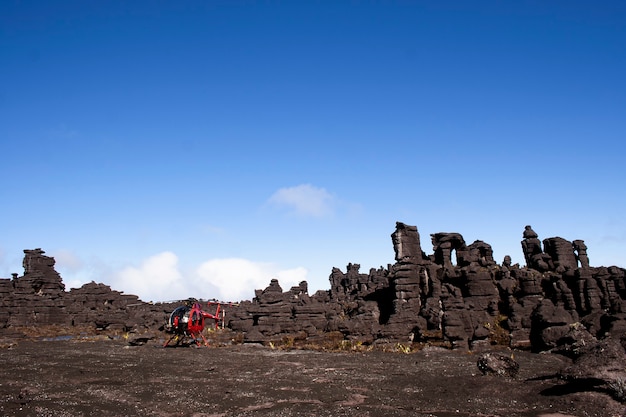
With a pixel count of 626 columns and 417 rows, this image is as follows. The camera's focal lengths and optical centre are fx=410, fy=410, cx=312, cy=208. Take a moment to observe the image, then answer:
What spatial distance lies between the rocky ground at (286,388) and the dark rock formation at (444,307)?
653cm

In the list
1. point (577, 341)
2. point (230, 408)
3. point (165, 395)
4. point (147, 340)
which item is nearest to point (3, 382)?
point (165, 395)

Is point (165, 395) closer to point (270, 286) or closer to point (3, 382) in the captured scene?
point (3, 382)

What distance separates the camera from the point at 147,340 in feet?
136

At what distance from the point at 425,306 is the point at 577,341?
14.8 meters

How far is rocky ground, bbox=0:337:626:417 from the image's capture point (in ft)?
46.0

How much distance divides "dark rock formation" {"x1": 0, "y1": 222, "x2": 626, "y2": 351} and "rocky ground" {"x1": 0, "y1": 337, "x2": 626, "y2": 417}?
6530mm

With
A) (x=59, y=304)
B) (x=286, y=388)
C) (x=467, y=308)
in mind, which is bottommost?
(x=286, y=388)

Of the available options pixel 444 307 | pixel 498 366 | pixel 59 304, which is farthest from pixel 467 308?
pixel 59 304

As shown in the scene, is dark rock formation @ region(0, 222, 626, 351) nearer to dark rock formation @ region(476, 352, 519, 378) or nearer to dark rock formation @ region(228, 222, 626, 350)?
dark rock formation @ region(228, 222, 626, 350)

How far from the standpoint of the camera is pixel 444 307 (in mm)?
39281

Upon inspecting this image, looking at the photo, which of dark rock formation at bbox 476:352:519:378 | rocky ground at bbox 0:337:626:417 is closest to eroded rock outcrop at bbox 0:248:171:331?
rocky ground at bbox 0:337:626:417

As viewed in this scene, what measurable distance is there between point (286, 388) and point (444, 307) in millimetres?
25127

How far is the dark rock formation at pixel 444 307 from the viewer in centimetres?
3472

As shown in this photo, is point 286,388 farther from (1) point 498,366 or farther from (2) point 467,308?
(2) point 467,308
